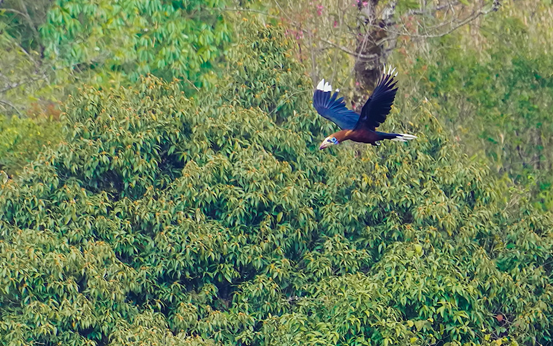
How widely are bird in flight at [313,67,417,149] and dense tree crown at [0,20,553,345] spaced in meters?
1.64

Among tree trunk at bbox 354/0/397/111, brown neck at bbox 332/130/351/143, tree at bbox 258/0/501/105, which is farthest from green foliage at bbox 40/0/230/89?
brown neck at bbox 332/130/351/143

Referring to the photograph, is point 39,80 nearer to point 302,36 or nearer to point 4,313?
Result: point 302,36

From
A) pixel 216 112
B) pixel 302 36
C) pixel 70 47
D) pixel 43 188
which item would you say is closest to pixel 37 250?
pixel 43 188

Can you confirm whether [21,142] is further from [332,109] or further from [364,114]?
[364,114]

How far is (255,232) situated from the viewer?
34.7 ft

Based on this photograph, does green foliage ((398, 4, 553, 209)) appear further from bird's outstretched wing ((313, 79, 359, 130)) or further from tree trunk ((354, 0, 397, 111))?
bird's outstretched wing ((313, 79, 359, 130))

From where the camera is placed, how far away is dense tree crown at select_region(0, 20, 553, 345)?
32.5 feet

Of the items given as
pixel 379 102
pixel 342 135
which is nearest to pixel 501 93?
pixel 342 135

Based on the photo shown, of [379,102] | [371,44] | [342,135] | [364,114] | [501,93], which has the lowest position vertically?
[501,93]

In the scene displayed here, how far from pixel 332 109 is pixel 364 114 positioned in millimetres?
1220

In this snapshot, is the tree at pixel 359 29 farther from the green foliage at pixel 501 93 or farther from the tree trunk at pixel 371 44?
the green foliage at pixel 501 93

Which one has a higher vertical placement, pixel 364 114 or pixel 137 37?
pixel 364 114

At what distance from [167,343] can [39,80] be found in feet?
24.0

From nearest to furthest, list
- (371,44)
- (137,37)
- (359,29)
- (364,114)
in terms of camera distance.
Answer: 1. (364,114)
2. (371,44)
3. (359,29)
4. (137,37)
